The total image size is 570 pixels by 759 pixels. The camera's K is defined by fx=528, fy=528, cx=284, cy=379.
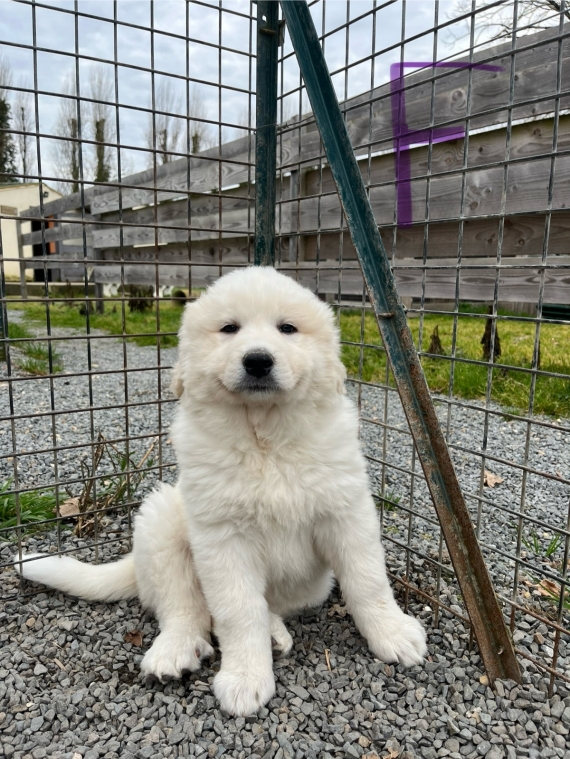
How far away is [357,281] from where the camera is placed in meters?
4.84

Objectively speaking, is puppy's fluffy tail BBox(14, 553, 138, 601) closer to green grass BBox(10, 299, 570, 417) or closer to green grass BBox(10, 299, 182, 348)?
green grass BBox(10, 299, 570, 417)

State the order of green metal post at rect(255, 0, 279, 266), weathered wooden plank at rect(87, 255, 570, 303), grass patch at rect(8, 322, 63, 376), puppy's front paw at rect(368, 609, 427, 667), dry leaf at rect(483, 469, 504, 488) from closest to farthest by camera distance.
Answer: puppy's front paw at rect(368, 609, 427, 667), green metal post at rect(255, 0, 279, 266), dry leaf at rect(483, 469, 504, 488), weathered wooden plank at rect(87, 255, 570, 303), grass patch at rect(8, 322, 63, 376)

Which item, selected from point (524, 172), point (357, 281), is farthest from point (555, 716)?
point (357, 281)

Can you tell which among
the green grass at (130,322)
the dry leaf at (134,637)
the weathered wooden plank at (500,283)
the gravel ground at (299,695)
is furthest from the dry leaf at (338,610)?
the green grass at (130,322)

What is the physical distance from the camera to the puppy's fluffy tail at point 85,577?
213 centimetres

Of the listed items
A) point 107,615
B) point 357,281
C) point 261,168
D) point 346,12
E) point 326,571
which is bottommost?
point 107,615

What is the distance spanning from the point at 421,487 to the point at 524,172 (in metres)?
1.85

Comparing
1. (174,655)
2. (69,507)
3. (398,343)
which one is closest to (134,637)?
(174,655)

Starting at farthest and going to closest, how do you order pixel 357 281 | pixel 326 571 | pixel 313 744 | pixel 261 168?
pixel 357 281 < pixel 261 168 < pixel 326 571 < pixel 313 744

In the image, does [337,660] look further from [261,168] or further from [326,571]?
[261,168]

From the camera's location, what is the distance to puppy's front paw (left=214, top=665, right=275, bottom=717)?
5.20 feet

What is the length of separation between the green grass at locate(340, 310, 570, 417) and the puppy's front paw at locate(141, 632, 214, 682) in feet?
8.13

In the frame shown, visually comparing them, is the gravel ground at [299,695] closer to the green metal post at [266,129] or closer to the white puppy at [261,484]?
the white puppy at [261,484]

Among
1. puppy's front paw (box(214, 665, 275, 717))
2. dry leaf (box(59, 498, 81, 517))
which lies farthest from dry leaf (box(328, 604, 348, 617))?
dry leaf (box(59, 498, 81, 517))
